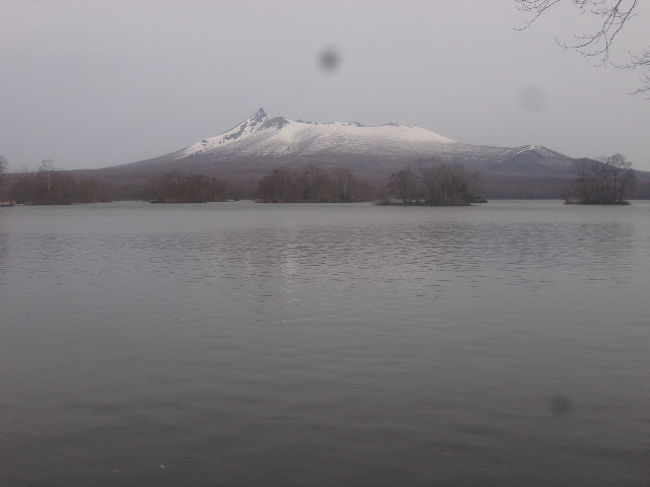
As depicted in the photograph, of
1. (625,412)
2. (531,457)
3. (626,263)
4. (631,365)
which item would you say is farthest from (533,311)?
(626,263)

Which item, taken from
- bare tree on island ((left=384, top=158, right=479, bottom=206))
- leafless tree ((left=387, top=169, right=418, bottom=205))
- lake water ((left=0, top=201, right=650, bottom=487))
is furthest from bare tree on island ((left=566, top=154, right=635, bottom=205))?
lake water ((left=0, top=201, right=650, bottom=487))

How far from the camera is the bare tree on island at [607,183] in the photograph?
158 metres

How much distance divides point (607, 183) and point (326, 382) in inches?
6694

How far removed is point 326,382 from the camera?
421 inches

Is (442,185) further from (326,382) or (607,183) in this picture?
(326,382)

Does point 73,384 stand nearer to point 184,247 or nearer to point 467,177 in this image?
point 184,247

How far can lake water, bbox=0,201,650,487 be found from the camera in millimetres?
7489

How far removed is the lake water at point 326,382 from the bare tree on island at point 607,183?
147645 millimetres

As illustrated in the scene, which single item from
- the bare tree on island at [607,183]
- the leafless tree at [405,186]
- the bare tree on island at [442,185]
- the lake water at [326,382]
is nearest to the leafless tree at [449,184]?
the bare tree on island at [442,185]

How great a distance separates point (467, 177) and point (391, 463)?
515 feet

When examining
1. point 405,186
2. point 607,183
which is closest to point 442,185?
point 405,186

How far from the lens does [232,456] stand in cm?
771

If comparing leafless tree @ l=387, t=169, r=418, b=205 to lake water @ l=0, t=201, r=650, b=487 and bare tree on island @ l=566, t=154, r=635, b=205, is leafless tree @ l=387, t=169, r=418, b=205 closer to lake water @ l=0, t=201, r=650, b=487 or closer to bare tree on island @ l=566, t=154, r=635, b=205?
bare tree on island @ l=566, t=154, r=635, b=205

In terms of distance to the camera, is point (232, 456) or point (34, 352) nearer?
point (232, 456)
